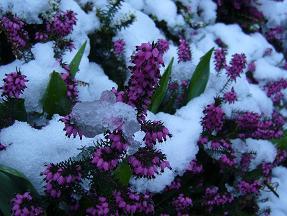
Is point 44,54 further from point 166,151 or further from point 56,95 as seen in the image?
point 166,151

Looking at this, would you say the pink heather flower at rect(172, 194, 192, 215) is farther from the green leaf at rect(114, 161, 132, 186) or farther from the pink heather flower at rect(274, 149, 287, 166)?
the pink heather flower at rect(274, 149, 287, 166)

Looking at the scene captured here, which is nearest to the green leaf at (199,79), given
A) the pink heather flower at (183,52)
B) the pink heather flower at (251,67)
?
the pink heather flower at (183,52)

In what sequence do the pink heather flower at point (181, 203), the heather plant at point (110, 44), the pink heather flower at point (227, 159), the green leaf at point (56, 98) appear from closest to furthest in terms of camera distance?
the green leaf at point (56, 98)
the pink heather flower at point (181, 203)
the pink heather flower at point (227, 159)
the heather plant at point (110, 44)

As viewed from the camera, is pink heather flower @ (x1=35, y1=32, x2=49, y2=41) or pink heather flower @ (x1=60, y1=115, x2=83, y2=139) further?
pink heather flower @ (x1=35, y1=32, x2=49, y2=41)

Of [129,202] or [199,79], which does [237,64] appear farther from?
[129,202]

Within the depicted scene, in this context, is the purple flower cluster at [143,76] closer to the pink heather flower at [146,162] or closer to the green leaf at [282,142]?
the pink heather flower at [146,162]

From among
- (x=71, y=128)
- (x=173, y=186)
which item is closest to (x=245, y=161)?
(x=173, y=186)

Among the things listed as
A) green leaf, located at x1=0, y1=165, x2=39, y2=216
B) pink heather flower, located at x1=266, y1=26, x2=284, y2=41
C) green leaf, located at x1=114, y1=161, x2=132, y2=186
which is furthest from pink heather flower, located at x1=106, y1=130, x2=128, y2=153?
pink heather flower, located at x1=266, y1=26, x2=284, y2=41
